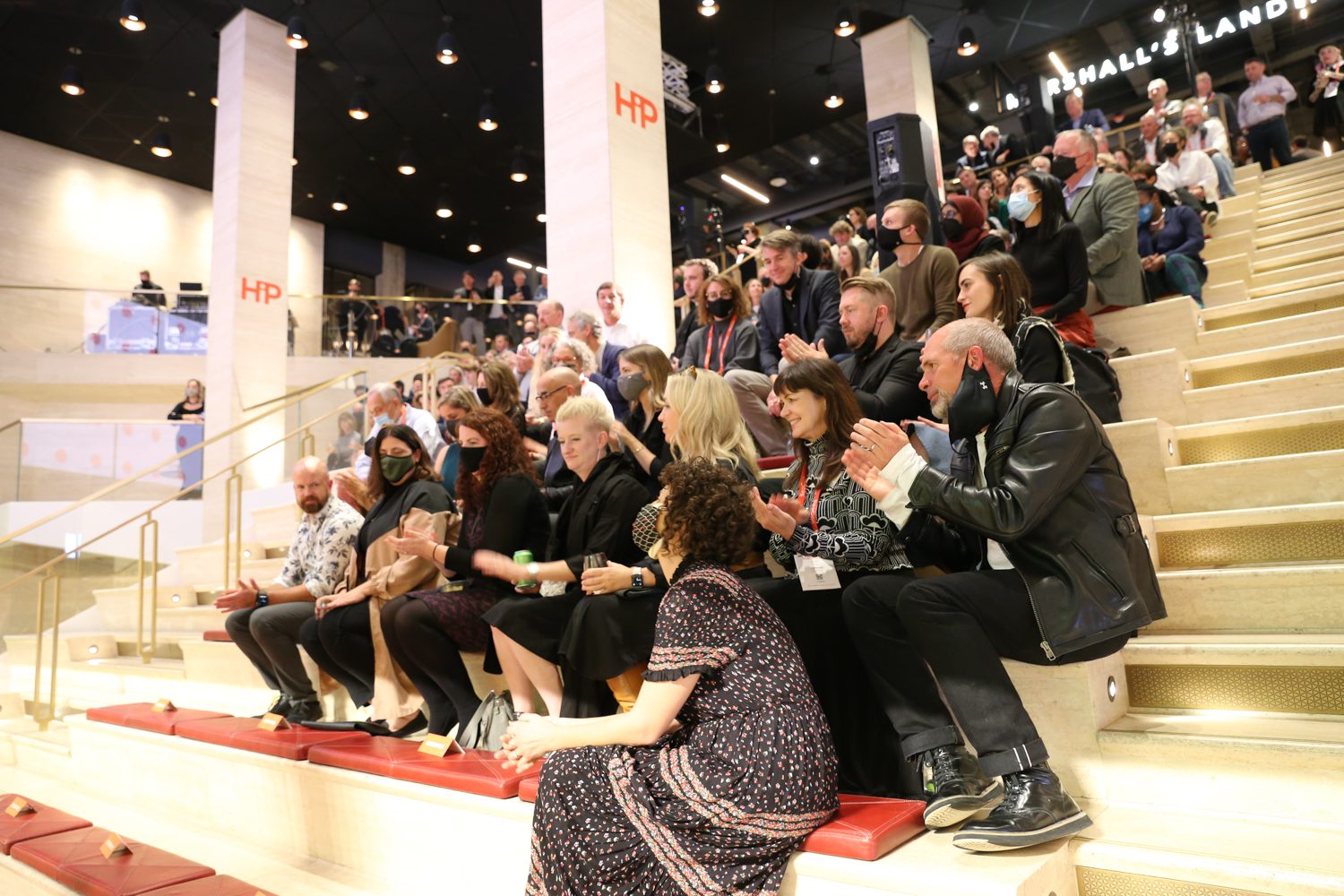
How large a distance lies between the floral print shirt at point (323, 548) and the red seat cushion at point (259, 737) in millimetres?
667

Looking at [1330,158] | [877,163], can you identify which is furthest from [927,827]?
[1330,158]

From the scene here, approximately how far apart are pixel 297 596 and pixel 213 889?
71.2 inches

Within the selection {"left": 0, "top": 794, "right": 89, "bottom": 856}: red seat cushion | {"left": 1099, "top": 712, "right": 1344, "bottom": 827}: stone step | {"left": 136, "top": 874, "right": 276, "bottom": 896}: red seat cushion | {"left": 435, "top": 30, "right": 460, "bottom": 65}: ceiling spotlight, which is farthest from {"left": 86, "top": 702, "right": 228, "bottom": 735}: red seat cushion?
{"left": 435, "top": 30, "right": 460, "bottom": 65}: ceiling spotlight

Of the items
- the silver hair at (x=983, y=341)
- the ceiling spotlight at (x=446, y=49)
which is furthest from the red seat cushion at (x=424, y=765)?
the ceiling spotlight at (x=446, y=49)

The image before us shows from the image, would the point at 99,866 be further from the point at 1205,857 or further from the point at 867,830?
the point at 1205,857

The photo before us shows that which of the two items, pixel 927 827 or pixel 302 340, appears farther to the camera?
pixel 302 340

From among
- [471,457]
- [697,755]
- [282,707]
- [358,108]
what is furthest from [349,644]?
[358,108]

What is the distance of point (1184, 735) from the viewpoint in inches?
77.7

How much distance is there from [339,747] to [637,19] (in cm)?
576

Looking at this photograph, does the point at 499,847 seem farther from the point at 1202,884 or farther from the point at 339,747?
the point at 1202,884

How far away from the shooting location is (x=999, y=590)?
1991 millimetres

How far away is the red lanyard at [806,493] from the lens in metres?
2.49

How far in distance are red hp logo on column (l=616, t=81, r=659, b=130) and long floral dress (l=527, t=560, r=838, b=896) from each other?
17.2ft

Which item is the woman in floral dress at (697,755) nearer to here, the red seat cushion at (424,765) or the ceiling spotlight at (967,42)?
the red seat cushion at (424,765)
